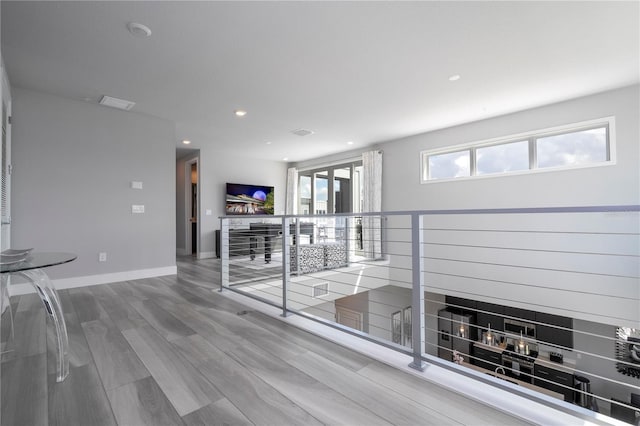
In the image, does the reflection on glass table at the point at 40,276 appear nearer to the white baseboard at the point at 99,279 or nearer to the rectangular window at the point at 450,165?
the white baseboard at the point at 99,279

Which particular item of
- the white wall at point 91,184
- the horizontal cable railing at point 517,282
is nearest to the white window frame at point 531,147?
the horizontal cable railing at point 517,282

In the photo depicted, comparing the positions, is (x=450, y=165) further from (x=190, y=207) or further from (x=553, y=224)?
(x=190, y=207)

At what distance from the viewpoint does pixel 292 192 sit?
Answer: 7.62 meters

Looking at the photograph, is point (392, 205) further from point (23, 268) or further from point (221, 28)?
point (23, 268)

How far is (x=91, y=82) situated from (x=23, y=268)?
2.57 m

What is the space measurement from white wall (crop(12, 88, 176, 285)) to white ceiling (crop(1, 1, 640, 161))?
32 cm

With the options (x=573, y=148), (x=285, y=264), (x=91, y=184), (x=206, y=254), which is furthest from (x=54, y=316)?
(x=573, y=148)

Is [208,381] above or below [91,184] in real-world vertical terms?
below

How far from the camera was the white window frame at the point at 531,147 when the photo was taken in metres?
3.48

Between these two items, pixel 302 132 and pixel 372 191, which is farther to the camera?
pixel 372 191

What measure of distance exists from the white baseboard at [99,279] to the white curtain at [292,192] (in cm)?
362

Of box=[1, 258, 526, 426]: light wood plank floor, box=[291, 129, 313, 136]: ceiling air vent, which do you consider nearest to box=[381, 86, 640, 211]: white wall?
box=[291, 129, 313, 136]: ceiling air vent

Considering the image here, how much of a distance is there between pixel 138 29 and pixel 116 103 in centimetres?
186

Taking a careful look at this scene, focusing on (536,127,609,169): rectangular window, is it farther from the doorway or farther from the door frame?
the doorway
